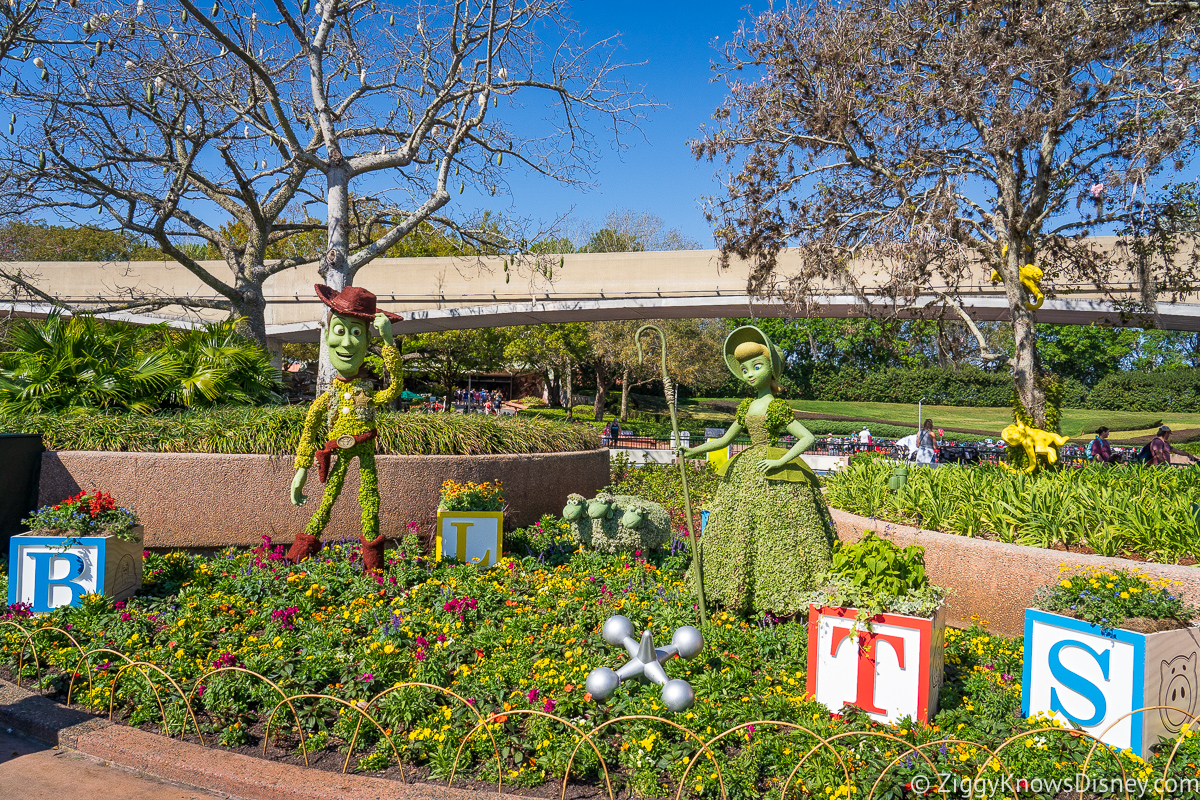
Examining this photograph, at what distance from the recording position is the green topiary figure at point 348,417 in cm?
568

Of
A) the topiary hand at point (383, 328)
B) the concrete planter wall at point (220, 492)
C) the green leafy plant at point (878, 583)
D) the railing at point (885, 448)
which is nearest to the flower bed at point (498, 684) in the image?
the green leafy plant at point (878, 583)

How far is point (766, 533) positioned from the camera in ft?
15.5

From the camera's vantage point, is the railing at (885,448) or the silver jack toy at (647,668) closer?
the silver jack toy at (647,668)

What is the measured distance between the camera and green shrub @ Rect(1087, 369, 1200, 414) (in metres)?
37.4

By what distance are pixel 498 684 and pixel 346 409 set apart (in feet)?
9.23

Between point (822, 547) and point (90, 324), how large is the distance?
8551mm

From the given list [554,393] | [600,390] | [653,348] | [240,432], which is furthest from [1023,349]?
[554,393]

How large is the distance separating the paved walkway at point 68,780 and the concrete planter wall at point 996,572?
4613 millimetres

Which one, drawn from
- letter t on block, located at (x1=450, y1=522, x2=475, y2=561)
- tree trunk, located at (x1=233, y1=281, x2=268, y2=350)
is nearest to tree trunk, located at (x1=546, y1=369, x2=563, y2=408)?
tree trunk, located at (x1=233, y1=281, x2=268, y2=350)

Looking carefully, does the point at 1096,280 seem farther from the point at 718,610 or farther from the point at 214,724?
the point at 214,724

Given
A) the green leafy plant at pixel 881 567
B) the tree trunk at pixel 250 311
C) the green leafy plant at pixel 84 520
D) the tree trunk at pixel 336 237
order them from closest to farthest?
1. the green leafy plant at pixel 881 567
2. the green leafy plant at pixel 84 520
3. the tree trunk at pixel 336 237
4. the tree trunk at pixel 250 311

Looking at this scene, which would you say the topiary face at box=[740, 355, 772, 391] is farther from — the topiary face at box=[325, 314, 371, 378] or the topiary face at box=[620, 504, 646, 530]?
the topiary face at box=[325, 314, 371, 378]

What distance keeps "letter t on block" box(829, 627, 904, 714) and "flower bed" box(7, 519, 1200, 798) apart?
153mm

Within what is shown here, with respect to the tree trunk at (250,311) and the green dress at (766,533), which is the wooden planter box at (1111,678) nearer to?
the green dress at (766,533)
